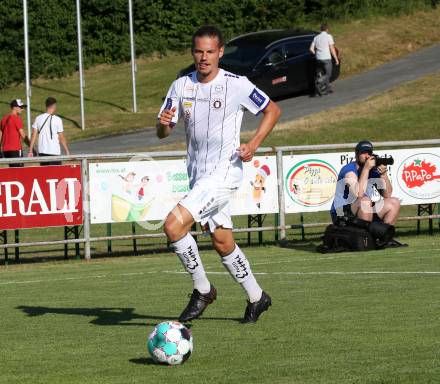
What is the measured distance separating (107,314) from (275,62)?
957 inches

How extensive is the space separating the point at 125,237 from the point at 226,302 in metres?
6.37

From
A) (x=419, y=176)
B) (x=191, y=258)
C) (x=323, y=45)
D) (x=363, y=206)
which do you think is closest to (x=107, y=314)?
(x=191, y=258)

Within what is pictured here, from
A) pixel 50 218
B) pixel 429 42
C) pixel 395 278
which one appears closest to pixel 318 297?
pixel 395 278

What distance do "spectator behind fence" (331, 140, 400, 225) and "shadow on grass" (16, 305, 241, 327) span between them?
5.95m

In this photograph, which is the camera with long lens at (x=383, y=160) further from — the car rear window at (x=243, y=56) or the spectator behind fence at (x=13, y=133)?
the car rear window at (x=243, y=56)

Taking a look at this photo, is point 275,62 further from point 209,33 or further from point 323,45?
point 209,33

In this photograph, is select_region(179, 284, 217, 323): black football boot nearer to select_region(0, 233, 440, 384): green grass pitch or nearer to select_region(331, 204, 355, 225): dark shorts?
select_region(0, 233, 440, 384): green grass pitch

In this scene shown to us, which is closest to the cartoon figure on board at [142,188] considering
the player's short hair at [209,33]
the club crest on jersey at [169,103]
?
the club crest on jersey at [169,103]

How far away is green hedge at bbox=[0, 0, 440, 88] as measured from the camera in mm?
44500

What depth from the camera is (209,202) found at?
9.38 meters

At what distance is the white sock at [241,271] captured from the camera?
9656 millimetres

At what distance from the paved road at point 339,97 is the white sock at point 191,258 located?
840 inches

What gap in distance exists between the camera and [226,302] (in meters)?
11.1

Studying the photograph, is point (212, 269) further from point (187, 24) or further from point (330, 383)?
point (187, 24)
